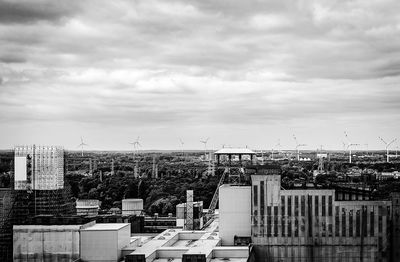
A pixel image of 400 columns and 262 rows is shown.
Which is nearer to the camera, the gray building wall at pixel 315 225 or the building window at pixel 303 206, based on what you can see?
the gray building wall at pixel 315 225

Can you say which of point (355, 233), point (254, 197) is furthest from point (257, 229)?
point (355, 233)

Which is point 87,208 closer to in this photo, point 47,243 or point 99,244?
point 47,243

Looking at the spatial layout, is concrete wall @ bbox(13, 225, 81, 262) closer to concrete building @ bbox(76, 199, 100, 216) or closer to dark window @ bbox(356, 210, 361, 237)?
dark window @ bbox(356, 210, 361, 237)

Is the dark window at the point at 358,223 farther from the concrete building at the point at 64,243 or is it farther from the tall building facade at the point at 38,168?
the tall building facade at the point at 38,168

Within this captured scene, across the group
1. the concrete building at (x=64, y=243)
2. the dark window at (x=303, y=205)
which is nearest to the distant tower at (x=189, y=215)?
the dark window at (x=303, y=205)

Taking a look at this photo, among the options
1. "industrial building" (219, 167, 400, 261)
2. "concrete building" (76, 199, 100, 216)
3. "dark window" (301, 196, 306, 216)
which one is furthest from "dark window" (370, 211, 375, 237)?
"concrete building" (76, 199, 100, 216)

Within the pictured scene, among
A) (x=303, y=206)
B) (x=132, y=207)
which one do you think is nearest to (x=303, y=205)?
(x=303, y=206)
